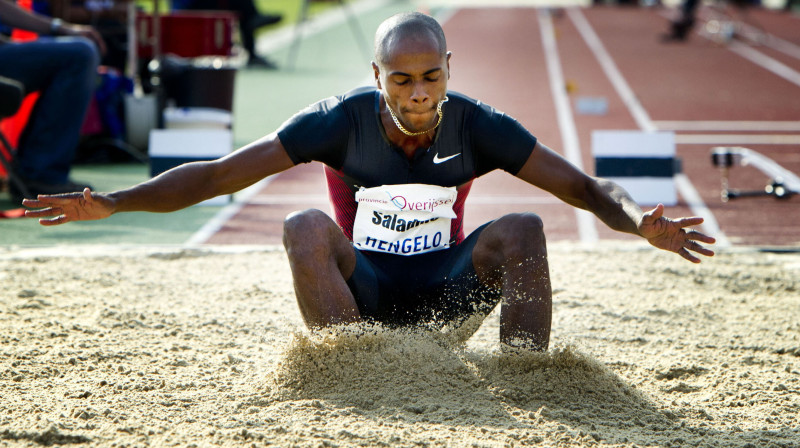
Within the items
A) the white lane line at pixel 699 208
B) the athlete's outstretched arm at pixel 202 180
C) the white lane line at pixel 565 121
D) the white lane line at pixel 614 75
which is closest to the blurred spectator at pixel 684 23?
the white lane line at pixel 614 75

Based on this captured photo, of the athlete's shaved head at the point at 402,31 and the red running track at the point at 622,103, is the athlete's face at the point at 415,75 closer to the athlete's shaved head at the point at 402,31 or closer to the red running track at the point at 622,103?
the athlete's shaved head at the point at 402,31

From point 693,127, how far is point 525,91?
3299 millimetres

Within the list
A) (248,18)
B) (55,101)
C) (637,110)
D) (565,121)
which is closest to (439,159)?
(55,101)

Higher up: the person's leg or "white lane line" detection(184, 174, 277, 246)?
the person's leg

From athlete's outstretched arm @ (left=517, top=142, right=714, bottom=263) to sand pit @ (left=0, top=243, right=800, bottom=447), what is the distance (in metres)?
0.45

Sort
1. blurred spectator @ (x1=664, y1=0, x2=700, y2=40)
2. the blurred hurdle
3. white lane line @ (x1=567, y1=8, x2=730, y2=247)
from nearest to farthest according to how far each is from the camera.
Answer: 1. the blurred hurdle
2. white lane line @ (x1=567, y1=8, x2=730, y2=247)
3. blurred spectator @ (x1=664, y1=0, x2=700, y2=40)

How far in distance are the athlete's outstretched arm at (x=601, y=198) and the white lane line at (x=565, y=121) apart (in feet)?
8.18

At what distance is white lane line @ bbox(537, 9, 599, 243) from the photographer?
18.7 ft

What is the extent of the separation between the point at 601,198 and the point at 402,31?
78 cm

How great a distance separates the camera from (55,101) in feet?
19.8

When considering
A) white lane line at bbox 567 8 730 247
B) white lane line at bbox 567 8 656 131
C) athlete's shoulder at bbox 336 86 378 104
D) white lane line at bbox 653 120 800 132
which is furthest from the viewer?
white lane line at bbox 567 8 656 131

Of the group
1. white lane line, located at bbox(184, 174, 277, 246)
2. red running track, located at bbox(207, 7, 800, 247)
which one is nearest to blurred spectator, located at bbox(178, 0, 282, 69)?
red running track, located at bbox(207, 7, 800, 247)

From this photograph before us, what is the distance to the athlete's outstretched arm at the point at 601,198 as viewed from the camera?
266 centimetres

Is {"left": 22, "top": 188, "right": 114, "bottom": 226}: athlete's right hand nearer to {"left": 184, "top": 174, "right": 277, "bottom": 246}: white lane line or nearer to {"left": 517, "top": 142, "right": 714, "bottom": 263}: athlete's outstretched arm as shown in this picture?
{"left": 517, "top": 142, "right": 714, "bottom": 263}: athlete's outstretched arm
